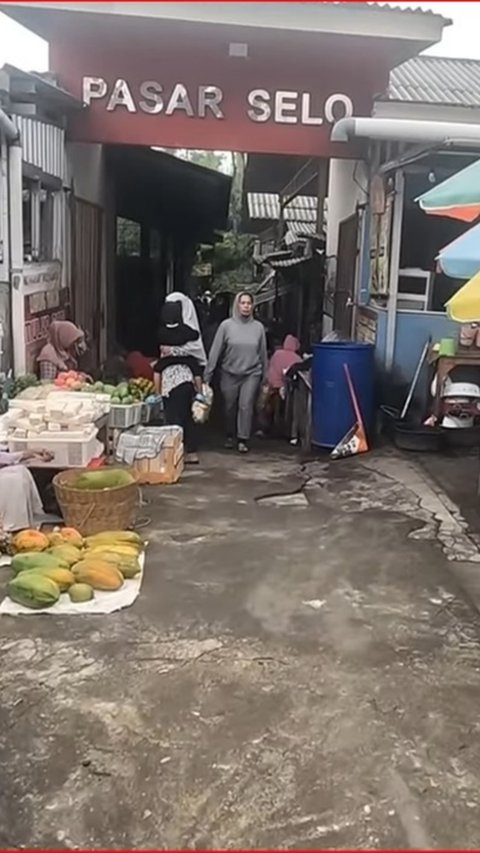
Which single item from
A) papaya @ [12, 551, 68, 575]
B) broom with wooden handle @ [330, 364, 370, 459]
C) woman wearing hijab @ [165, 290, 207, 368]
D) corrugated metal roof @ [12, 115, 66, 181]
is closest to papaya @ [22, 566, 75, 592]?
papaya @ [12, 551, 68, 575]

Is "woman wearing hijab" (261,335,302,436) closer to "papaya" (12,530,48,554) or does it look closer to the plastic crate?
the plastic crate

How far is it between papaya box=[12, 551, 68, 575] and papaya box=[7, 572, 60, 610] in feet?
→ 0.59

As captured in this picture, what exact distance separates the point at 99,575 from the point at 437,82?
398 inches

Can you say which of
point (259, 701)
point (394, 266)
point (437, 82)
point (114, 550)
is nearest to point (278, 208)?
point (437, 82)

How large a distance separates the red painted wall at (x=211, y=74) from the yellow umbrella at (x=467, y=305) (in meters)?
4.76

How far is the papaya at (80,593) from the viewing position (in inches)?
162

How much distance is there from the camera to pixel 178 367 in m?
7.21

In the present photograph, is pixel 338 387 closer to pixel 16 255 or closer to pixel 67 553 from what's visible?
pixel 16 255

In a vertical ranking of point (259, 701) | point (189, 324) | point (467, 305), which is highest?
point (467, 305)

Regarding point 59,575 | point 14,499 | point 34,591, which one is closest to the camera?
point 34,591

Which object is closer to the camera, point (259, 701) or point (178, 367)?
point (259, 701)

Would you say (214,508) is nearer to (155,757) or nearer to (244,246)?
(155,757)

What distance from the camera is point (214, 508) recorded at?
5836 mm

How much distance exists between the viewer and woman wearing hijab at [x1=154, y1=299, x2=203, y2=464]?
716 cm
